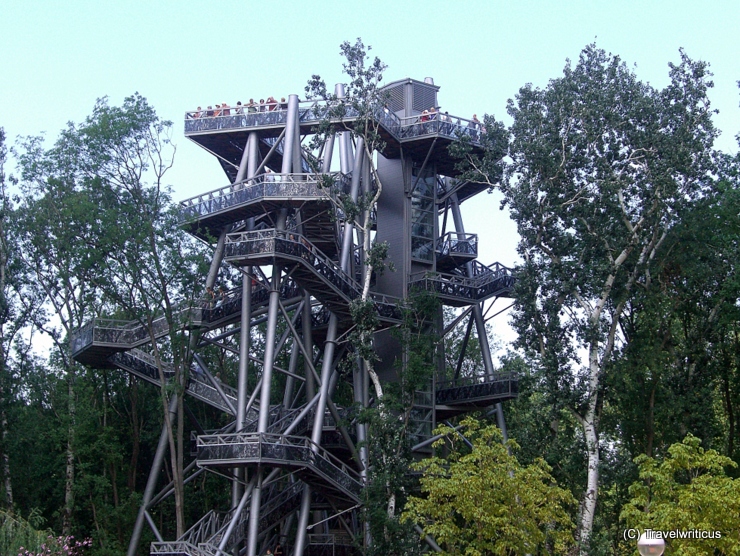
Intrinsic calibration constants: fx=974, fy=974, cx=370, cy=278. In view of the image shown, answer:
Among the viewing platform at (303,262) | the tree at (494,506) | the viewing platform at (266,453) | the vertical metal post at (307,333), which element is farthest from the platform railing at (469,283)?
the tree at (494,506)

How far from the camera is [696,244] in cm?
3681

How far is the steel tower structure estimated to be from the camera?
1372 inches

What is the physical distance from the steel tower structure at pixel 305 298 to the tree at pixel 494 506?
5231 millimetres

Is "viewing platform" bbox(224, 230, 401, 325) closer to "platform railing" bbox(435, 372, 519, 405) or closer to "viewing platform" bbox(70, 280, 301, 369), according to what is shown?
"viewing platform" bbox(70, 280, 301, 369)

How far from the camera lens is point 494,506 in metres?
28.6

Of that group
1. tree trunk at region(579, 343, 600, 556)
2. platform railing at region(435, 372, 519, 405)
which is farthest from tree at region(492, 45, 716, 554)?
platform railing at region(435, 372, 519, 405)

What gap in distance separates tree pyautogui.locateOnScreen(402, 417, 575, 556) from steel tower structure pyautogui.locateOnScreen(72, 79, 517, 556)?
5.23 m

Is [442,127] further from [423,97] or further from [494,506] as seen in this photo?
[494,506]

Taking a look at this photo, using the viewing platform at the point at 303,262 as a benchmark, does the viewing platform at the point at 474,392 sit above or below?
below

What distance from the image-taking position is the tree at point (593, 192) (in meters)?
34.4

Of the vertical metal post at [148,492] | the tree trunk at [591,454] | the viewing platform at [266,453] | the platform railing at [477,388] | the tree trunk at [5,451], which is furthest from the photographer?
the tree trunk at [5,451]

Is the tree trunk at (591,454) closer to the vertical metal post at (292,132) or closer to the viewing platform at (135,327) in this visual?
the viewing platform at (135,327)

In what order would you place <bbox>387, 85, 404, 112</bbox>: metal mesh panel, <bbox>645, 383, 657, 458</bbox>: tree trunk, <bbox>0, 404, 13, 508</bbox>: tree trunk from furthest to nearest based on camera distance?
1. <bbox>387, 85, 404, 112</bbox>: metal mesh panel
2. <bbox>0, 404, 13, 508</bbox>: tree trunk
3. <bbox>645, 383, 657, 458</bbox>: tree trunk

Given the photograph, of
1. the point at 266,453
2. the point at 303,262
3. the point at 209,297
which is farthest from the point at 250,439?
the point at 209,297
